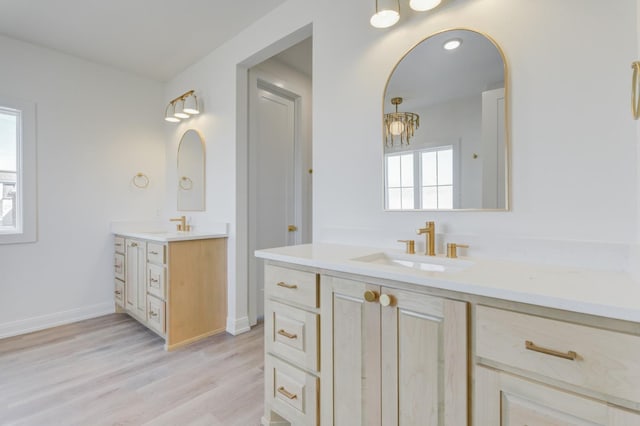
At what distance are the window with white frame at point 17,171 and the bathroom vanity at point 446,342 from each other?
106 inches

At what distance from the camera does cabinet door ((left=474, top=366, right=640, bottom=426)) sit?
0.72 m

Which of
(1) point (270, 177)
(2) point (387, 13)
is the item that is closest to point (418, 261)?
(2) point (387, 13)

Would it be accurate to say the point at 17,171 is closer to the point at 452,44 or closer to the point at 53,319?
the point at 53,319

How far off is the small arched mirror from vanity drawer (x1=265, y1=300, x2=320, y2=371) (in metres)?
1.87

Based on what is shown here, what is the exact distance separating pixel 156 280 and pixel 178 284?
0.76ft

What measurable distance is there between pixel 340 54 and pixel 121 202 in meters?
2.86

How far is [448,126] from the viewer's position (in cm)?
153

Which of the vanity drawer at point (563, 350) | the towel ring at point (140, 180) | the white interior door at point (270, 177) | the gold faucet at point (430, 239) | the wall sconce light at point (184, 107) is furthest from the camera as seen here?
the towel ring at point (140, 180)

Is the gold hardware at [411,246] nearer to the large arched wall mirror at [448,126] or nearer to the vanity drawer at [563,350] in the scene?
the large arched wall mirror at [448,126]

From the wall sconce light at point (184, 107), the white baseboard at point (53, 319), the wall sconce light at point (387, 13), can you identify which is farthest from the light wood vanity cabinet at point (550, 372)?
the white baseboard at point (53, 319)

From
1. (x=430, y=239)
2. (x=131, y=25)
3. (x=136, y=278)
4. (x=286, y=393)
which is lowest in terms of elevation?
(x=286, y=393)

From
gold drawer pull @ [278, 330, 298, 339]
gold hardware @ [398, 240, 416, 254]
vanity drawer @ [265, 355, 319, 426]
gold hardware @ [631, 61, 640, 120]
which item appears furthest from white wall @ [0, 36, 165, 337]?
gold hardware @ [631, 61, 640, 120]

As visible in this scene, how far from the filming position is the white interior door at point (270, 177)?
2850mm

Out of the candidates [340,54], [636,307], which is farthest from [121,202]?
[636,307]
